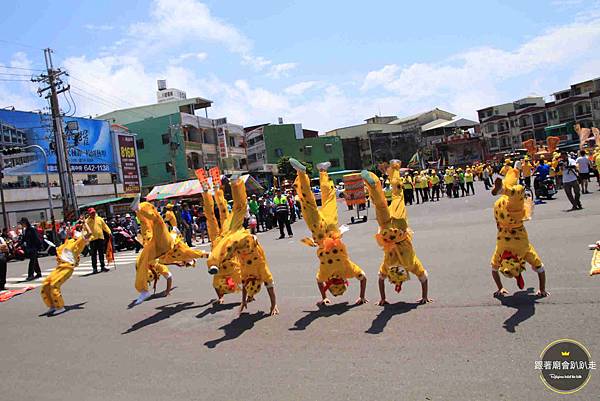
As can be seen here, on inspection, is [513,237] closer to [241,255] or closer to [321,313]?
[321,313]

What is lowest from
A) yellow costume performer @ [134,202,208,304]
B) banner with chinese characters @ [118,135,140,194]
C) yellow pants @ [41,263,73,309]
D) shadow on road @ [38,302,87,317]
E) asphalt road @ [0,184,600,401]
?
asphalt road @ [0,184,600,401]

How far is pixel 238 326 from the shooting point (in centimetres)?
737

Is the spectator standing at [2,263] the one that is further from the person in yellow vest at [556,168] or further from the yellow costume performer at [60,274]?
the person in yellow vest at [556,168]

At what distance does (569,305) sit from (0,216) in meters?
35.3

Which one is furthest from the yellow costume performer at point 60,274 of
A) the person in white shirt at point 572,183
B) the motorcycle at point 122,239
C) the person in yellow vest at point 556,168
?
the person in yellow vest at point 556,168

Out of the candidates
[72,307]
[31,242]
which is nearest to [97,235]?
[31,242]

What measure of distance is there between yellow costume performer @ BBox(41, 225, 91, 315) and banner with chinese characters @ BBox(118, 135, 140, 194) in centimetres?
3380

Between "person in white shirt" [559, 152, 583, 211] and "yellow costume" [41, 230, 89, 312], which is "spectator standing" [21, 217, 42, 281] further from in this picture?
"person in white shirt" [559, 152, 583, 211]

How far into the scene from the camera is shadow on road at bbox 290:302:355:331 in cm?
696

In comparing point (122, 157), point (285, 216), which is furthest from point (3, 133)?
point (285, 216)

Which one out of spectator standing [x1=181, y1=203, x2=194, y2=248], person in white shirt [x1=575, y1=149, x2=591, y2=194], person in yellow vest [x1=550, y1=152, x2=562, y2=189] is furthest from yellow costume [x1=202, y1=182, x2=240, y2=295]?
person in yellow vest [x1=550, y1=152, x2=562, y2=189]

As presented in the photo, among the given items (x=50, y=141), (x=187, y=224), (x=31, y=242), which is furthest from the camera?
(x=50, y=141)

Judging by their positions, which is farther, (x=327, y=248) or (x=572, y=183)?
(x=572, y=183)

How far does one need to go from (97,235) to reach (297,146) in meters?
50.3
